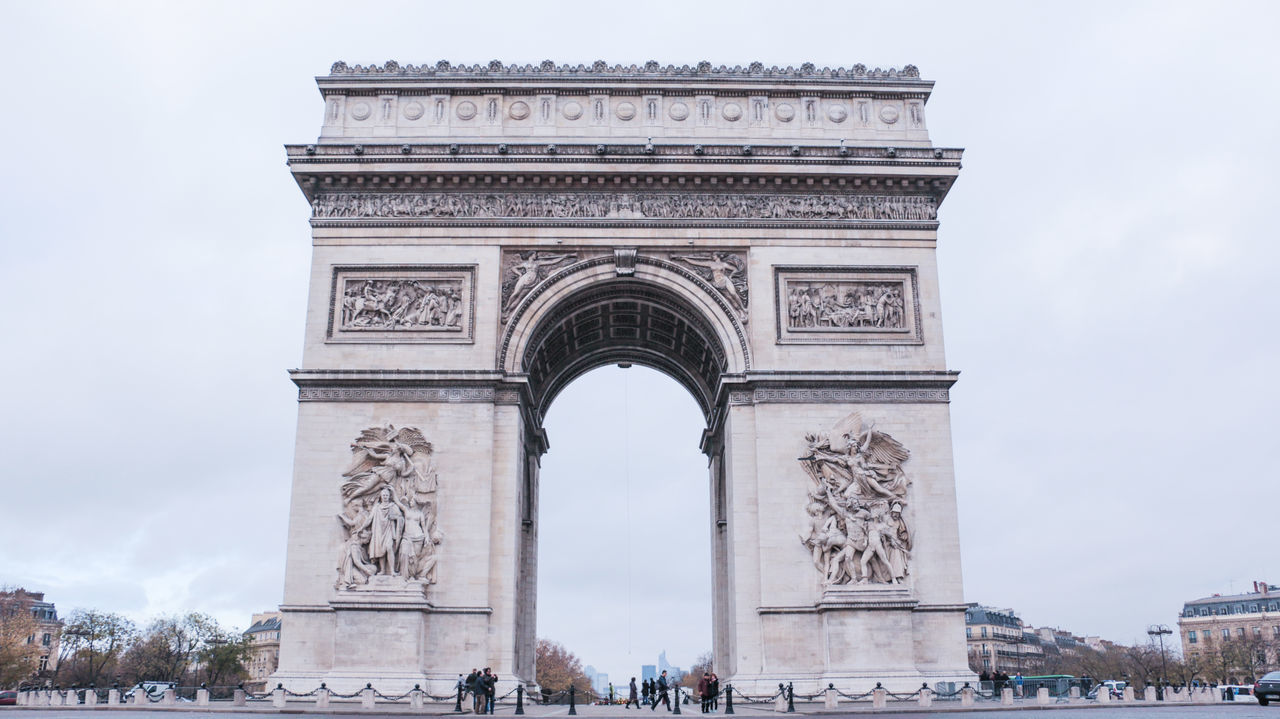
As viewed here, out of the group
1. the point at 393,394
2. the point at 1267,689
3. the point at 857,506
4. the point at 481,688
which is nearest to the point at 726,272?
the point at 857,506

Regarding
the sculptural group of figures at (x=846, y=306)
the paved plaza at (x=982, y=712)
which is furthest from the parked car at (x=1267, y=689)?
the sculptural group of figures at (x=846, y=306)

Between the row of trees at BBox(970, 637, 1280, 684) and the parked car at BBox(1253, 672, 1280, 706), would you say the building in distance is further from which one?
the parked car at BBox(1253, 672, 1280, 706)

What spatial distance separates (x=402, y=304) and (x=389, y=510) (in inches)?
214

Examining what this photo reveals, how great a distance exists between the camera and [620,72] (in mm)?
30688

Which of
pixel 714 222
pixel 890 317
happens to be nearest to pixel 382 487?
pixel 714 222

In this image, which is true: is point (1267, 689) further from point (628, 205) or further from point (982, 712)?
point (628, 205)

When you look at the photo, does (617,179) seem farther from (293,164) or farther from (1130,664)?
(1130,664)

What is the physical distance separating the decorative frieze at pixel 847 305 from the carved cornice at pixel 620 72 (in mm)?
Result: 5656

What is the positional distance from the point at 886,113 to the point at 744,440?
1001 centimetres

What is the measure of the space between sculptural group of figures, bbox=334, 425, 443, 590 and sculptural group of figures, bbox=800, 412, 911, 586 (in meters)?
9.06

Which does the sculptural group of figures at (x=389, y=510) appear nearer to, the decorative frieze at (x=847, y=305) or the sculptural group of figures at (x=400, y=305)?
the sculptural group of figures at (x=400, y=305)

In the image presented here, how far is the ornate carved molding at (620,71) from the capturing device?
30562 mm

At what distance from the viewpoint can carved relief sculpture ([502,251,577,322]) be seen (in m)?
28.8

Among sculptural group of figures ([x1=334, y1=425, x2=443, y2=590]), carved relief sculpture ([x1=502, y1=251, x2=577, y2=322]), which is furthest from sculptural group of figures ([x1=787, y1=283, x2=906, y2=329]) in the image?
sculptural group of figures ([x1=334, y1=425, x2=443, y2=590])
